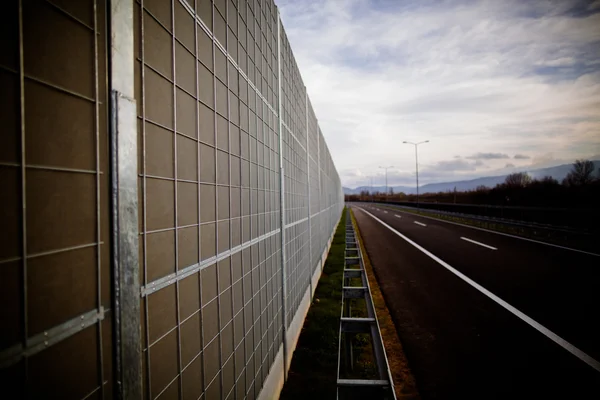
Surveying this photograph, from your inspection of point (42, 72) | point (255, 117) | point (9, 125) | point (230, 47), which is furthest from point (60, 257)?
point (255, 117)

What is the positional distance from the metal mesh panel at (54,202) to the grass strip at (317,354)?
365 cm

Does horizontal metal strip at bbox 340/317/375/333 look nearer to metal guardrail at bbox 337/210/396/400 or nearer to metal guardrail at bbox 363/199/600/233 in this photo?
metal guardrail at bbox 337/210/396/400

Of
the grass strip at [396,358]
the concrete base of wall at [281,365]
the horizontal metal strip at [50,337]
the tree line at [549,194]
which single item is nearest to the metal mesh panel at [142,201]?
the horizontal metal strip at [50,337]

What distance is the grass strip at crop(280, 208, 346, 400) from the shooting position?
4.10m

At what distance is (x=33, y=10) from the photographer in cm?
89

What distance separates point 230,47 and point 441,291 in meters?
7.53

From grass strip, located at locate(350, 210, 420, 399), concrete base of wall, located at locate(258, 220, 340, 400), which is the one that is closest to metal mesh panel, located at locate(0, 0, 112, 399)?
concrete base of wall, located at locate(258, 220, 340, 400)

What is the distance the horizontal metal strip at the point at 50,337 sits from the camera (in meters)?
0.79

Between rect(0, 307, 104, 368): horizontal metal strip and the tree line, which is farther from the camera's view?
the tree line

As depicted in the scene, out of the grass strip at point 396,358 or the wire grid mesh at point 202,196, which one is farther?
the grass strip at point 396,358

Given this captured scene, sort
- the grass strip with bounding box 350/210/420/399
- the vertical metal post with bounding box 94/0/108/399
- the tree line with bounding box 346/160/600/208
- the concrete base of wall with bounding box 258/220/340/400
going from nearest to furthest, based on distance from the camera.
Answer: the vertical metal post with bounding box 94/0/108/399, the concrete base of wall with bounding box 258/220/340/400, the grass strip with bounding box 350/210/420/399, the tree line with bounding box 346/160/600/208

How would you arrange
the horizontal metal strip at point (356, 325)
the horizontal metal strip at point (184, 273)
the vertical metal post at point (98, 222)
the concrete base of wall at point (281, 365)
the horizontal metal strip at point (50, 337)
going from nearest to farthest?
the horizontal metal strip at point (50, 337) < the vertical metal post at point (98, 222) < the horizontal metal strip at point (184, 273) < the concrete base of wall at point (281, 365) < the horizontal metal strip at point (356, 325)

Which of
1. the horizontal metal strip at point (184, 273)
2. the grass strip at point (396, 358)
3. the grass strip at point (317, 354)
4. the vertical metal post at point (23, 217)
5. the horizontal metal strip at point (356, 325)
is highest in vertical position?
the vertical metal post at point (23, 217)

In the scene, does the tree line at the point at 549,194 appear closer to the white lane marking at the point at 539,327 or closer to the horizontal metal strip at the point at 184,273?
the white lane marking at the point at 539,327
